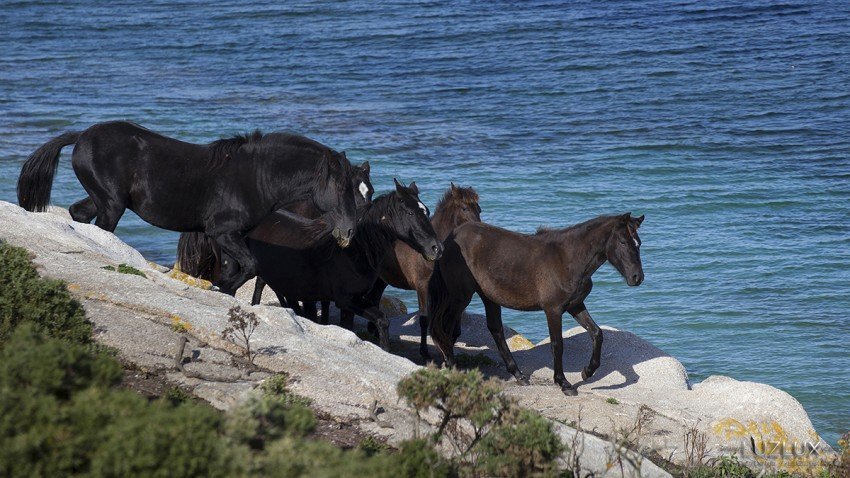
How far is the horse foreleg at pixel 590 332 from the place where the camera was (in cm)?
1220

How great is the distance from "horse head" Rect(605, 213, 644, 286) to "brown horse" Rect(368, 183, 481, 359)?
85.1 inches

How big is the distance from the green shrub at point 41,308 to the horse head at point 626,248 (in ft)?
18.3

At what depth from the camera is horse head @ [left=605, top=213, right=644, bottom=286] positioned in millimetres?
11531

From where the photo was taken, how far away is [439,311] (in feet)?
41.8

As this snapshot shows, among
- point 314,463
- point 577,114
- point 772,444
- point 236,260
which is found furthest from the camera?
point 577,114

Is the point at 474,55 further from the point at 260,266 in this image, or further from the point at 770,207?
the point at 260,266

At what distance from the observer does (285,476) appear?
203 inches

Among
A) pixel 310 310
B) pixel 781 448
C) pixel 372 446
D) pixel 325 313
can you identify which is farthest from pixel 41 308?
pixel 781 448

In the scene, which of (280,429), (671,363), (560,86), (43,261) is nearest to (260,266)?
(43,261)

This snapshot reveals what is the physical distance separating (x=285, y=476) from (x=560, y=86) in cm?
2788

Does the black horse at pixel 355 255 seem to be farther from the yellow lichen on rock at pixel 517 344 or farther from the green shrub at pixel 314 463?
the green shrub at pixel 314 463

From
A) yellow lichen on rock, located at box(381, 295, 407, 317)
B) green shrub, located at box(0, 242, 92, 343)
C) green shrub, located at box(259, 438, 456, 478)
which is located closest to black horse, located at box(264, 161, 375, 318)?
yellow lichen on rock, located at box(381, 295, 407, 317)

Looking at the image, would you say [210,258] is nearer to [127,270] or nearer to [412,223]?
[412,223]

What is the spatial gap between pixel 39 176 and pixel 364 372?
5692 mm
